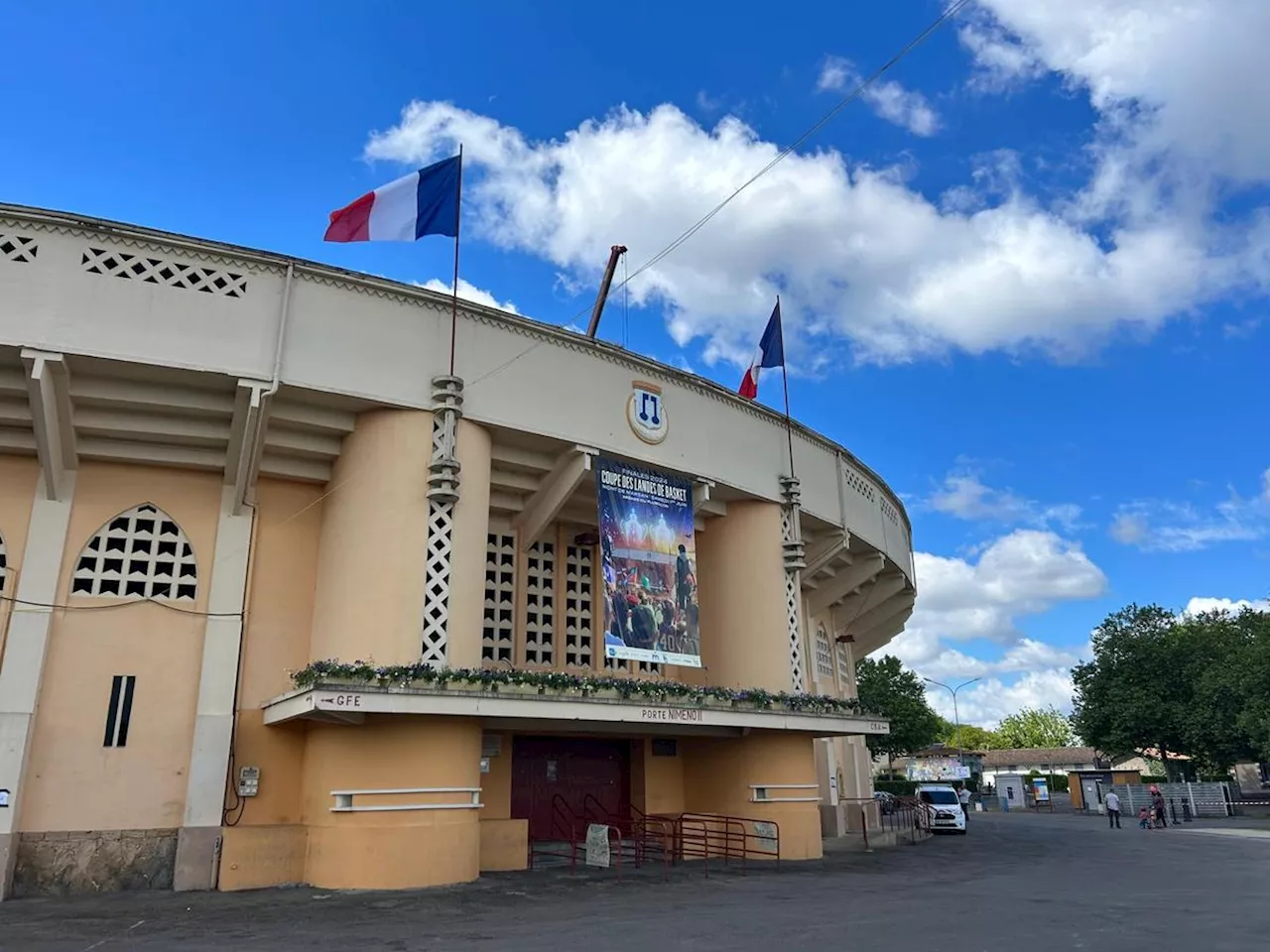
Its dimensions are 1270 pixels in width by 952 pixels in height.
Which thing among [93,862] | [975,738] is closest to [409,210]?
[93,862]

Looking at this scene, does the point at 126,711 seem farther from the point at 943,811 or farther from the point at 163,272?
the point at 943,811

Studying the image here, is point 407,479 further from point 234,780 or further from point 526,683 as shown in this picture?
point 234,780

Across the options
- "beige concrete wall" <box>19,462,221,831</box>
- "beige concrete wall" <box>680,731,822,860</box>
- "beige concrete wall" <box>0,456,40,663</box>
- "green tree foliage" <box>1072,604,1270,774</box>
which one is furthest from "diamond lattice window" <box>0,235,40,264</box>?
"green tree foliage" <box>1072,604,1270,774</box>

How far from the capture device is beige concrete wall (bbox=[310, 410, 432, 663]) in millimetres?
14758

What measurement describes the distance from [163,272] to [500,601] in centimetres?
848

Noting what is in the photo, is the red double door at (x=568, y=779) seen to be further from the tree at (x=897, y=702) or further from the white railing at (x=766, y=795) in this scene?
the tree at (x=897, y=702)

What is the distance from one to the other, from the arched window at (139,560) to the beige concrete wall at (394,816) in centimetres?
370

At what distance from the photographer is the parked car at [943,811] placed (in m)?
28.8

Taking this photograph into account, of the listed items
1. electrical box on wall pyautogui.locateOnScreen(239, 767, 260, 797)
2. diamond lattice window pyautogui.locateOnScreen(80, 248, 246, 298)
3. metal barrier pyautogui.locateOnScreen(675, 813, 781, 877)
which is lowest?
metal barrier pyautogui.locateOnScreen(675, 813, 781, 877)

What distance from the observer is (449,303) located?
1675 centimetres

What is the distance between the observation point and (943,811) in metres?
28.9

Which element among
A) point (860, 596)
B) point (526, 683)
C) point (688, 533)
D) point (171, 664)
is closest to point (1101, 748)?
point (860, 596)

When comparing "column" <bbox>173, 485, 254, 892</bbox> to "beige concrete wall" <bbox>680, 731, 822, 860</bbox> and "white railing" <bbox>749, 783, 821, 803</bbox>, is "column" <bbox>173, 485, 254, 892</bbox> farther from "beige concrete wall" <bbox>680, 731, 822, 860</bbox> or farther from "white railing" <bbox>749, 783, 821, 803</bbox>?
"white railing" <bbox>749, 783, 821, 803</bbox>

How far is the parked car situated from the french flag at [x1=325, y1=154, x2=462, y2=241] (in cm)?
2341
